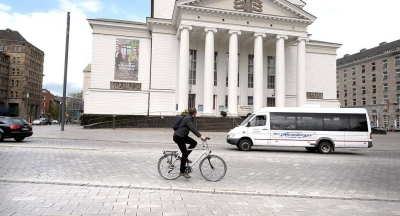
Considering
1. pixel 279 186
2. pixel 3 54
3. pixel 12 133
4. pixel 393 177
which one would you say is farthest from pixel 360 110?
pixel 3 54

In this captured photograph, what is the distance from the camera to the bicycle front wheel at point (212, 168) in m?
7.69

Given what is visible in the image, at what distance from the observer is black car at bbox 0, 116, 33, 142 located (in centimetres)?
1616

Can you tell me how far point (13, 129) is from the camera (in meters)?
16.2

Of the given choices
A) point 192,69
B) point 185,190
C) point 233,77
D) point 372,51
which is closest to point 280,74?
point 233,77

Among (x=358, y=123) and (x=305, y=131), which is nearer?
(x=305, y=131)

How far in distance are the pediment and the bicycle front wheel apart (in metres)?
29.8

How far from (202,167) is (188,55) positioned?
2906 cm

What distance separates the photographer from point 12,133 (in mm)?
16188

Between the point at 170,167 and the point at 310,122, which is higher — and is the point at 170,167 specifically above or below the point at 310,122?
below

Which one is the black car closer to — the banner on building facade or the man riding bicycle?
the man riding bicycle

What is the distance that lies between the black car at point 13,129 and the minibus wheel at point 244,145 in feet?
39.3

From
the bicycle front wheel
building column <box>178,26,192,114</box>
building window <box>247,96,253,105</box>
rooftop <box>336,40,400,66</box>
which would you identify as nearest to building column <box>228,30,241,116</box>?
building column <box>178,26,192,114</box>

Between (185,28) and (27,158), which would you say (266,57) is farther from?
(27,158)

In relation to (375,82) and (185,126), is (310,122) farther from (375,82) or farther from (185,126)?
(375,82)
